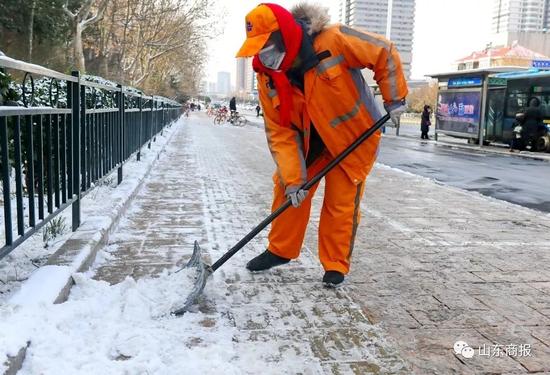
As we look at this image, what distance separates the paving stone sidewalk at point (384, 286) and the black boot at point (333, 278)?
0.27 ft

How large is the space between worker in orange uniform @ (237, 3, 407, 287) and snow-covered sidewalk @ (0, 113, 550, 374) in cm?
40

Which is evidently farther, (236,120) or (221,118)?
(221,118)

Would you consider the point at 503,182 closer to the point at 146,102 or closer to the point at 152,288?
the point at 146,102

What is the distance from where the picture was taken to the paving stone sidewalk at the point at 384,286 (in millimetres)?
2652

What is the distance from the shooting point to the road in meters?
8.53

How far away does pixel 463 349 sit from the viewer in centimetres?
270

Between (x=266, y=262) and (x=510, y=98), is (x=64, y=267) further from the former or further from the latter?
(x=510, y=98)

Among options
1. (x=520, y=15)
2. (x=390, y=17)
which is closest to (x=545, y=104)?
(x=390, y=17)

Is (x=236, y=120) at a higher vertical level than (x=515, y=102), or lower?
lower

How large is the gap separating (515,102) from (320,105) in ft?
61.6

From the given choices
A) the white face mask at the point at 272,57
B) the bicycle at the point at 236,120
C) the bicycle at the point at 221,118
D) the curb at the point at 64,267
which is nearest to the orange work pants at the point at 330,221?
the white face mask at the point at 272,57

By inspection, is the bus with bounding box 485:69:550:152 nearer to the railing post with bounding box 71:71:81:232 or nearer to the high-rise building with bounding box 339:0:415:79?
the high-rise building with bounding box 339:0:415:79

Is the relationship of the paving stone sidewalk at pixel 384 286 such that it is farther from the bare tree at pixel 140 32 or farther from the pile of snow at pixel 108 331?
the bare tree at pixel 140 32

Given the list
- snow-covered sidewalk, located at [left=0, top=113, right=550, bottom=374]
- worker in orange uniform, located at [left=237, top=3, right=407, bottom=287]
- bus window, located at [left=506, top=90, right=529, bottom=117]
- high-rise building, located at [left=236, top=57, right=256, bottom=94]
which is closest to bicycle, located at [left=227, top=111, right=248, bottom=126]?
high-rise building, located at [left=236, top=57, right=256, bottom=94]
